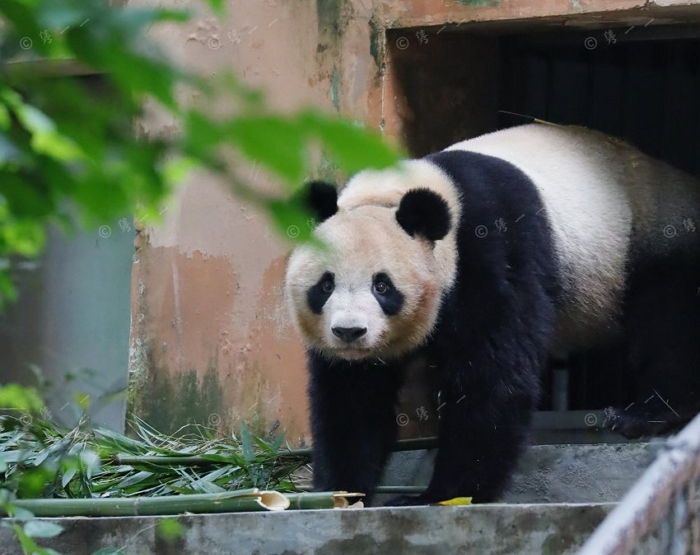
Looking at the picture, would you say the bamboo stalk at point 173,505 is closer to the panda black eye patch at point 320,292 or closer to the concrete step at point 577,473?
the panda black eye patch at point 320,292

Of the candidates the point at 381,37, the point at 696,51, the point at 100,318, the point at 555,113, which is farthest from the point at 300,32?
the point at 100,318

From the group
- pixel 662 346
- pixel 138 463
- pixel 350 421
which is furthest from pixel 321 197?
pixel 662 346

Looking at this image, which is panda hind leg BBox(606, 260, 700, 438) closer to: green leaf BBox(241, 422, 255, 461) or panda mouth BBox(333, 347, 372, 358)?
panda mouth BBox(333, 347, 372, 358)

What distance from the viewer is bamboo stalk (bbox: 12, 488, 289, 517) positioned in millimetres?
4367

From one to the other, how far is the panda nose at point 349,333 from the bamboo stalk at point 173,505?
64 centimetres

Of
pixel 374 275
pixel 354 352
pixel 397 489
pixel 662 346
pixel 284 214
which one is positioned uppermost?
pixel 284 214

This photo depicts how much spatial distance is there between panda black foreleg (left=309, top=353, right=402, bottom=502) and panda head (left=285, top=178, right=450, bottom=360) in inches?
4.4

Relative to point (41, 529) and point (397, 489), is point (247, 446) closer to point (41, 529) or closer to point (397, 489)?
point (397, 489)

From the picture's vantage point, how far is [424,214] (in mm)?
4898

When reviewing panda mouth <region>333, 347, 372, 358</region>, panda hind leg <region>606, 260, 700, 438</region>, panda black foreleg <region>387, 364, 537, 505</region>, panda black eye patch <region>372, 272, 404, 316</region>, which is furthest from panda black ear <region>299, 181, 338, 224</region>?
panda hind leg <region>606, 260, 700, 438</region>

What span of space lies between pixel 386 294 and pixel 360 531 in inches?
43.8

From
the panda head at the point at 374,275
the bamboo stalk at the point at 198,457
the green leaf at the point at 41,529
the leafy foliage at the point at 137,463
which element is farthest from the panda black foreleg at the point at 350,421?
the green leaf at the point at 41,529

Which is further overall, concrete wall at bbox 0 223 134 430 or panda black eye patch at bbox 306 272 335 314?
concrete wall at bbox 0 223 134 430

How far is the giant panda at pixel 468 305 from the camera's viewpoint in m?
4.89
